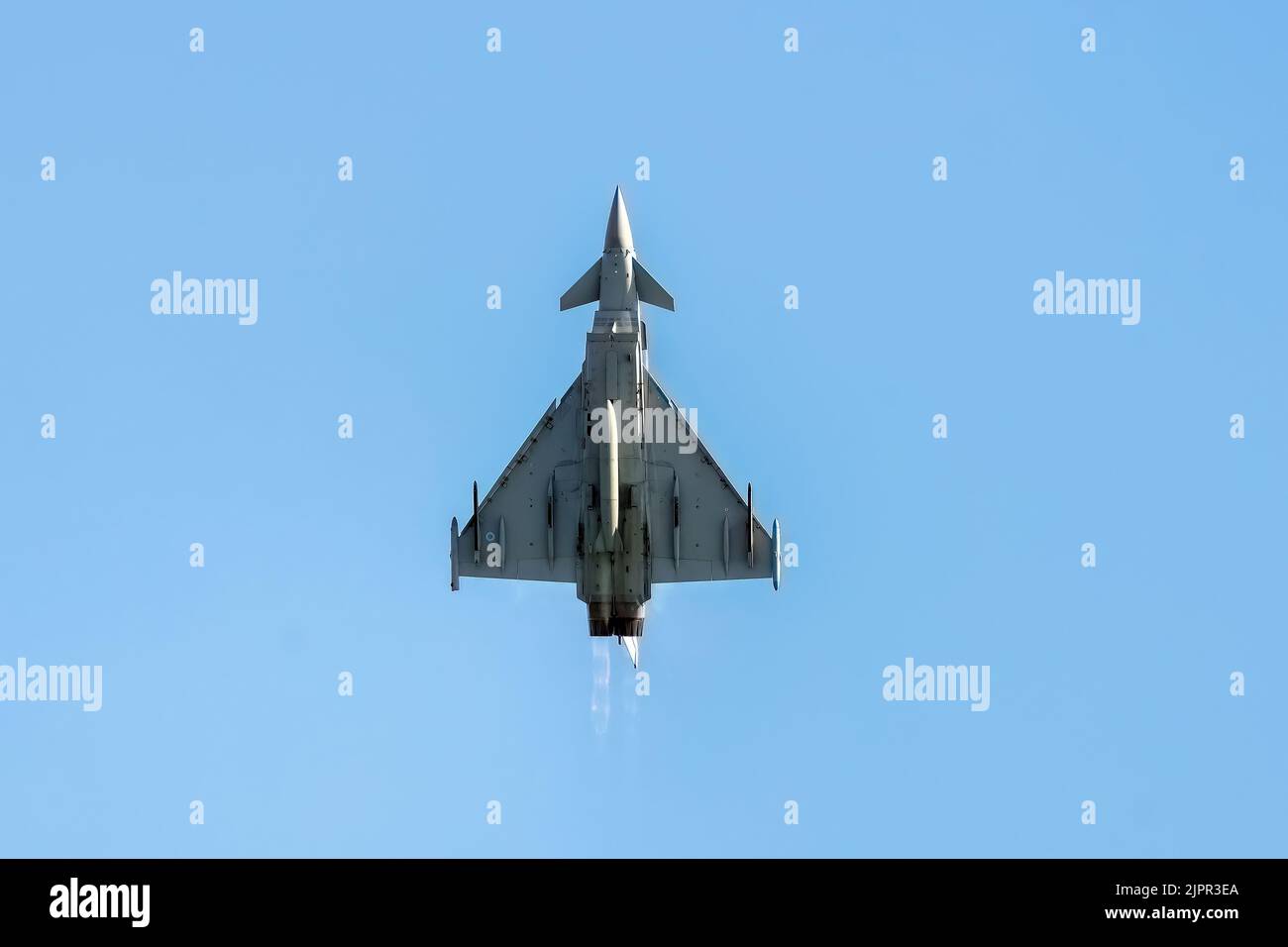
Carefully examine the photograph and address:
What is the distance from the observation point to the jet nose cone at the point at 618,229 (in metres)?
66.7

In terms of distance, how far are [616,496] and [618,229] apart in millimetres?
7777

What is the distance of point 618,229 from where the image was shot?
66.8m

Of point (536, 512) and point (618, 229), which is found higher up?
point (618, 229)

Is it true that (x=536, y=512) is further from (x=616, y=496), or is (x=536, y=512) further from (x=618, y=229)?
(x=618, y=229)

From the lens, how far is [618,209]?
67.1m

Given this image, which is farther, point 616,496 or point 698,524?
point 698,524

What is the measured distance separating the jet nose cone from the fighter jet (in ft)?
0.09

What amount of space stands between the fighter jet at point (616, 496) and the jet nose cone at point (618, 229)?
3 cm

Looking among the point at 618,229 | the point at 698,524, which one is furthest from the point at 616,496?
the point at 618,229

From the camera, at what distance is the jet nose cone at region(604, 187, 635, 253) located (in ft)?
219

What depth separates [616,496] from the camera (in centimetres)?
6625

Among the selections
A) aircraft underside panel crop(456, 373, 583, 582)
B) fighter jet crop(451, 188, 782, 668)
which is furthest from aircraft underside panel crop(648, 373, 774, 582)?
aircraft underside panel crop(456, 373, 583, 582)

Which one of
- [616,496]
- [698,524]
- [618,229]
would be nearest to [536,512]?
[616,496]

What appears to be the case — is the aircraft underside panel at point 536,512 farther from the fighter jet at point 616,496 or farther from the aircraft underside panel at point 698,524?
the aircraft underside panel at point 698,524
